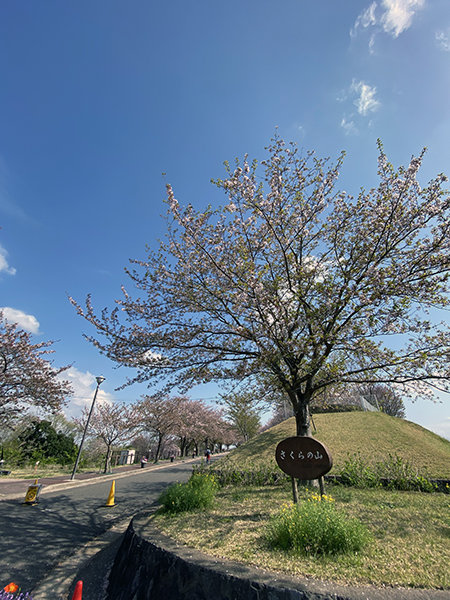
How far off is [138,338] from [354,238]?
7068 mm

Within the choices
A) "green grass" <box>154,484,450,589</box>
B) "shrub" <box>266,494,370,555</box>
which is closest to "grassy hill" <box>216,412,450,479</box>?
"green grass" <box>154,484,450,589</box>

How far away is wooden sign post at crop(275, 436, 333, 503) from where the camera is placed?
5527mm

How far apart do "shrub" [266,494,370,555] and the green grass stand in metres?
0.12

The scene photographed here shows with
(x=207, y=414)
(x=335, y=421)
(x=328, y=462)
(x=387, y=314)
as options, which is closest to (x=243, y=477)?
(x=328, y=462)

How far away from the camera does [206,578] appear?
10.2ft

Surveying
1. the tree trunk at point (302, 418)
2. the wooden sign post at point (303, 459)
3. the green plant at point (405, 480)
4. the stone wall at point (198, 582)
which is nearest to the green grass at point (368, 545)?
the stone wall at point (198, 582)

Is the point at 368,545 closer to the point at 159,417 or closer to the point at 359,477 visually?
the point at 359,477

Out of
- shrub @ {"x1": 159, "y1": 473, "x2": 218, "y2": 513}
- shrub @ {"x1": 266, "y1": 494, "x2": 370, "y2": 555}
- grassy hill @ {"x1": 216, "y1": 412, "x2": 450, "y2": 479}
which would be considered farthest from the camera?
grassy hill @ {"x1": 216, "y1": 412, "x2": 450, "y2": 479}

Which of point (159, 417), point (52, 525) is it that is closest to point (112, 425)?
point (159, 417)

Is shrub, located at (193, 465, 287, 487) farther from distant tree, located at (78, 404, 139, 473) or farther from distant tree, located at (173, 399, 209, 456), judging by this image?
distant tree, located at (173, 399, 209, 456)

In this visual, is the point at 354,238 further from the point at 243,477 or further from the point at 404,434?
the point at 404,434

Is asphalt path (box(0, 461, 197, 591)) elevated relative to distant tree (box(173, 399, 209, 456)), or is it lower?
lower

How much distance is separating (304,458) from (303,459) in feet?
0.10

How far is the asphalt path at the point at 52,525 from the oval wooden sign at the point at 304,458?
3.48m
